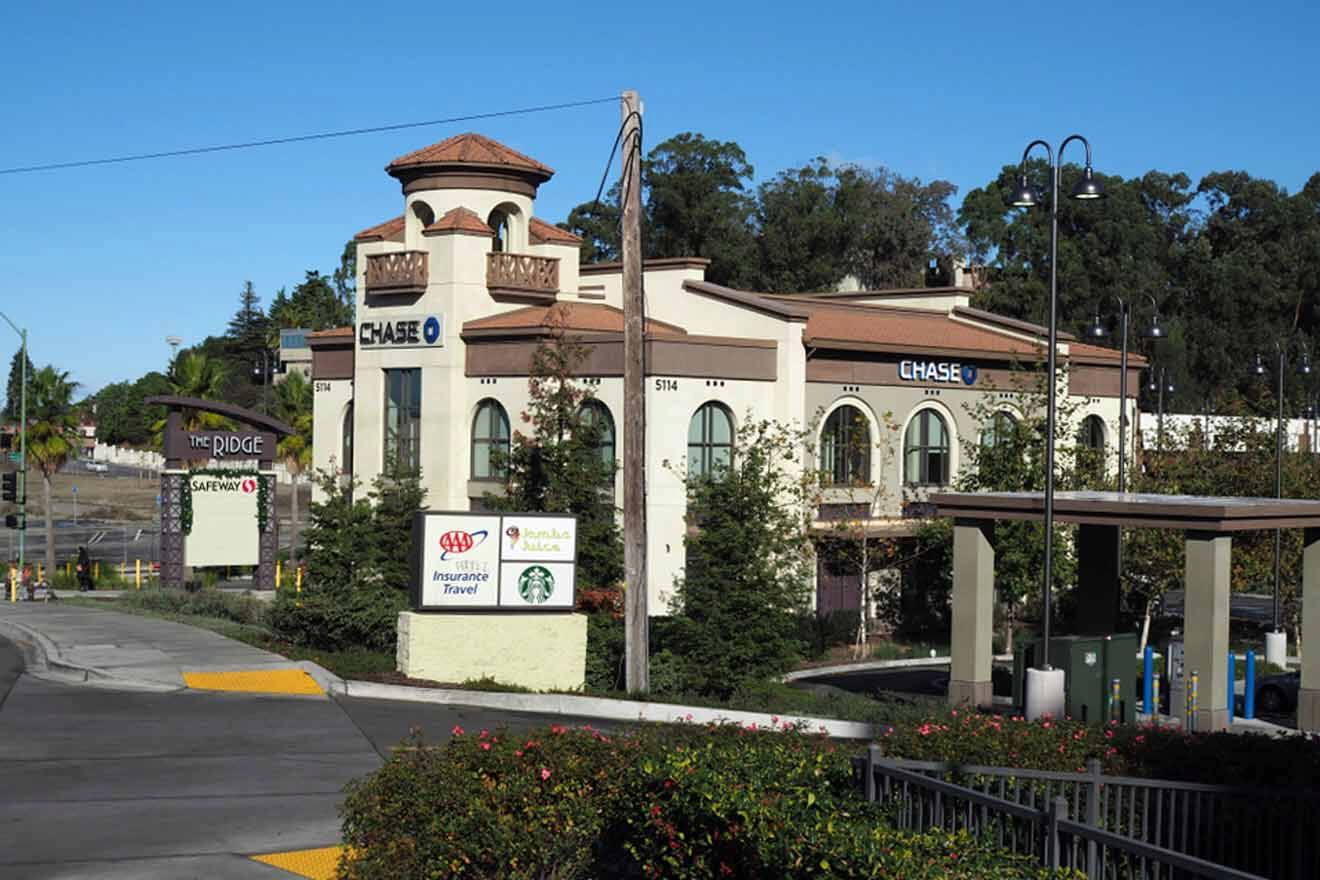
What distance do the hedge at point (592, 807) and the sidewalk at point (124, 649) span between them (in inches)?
552

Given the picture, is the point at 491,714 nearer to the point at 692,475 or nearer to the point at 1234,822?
the point at 1234,822

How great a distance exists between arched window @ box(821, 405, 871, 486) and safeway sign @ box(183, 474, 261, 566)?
1624 cm

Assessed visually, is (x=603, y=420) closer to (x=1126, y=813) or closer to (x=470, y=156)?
(x=470, y=156)

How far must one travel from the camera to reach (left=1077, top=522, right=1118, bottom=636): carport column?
30.1m

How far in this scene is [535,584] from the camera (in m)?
26.8

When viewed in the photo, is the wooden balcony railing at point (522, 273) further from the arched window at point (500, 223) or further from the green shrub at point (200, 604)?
the green shrub at point (200, 604)

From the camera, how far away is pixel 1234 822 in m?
11.9

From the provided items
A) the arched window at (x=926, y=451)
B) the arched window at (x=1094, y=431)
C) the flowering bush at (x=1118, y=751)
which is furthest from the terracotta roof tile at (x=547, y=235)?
the flowering bush at (x=1118, y=751)

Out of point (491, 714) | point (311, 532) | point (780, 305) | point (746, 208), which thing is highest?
point (746, 208)

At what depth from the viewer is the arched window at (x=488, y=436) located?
45094 mm

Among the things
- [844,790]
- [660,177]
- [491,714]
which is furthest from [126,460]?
[844,790]

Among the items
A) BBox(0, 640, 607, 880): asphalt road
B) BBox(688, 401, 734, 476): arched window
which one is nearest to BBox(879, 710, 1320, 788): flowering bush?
BBox(0, 640, 607, 880): asphalt road

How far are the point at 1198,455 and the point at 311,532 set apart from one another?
87.6 feet

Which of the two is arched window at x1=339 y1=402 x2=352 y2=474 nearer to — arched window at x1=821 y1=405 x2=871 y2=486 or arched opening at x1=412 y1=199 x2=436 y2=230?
arched opening at x1=412 y1=199 x2=436 y2=230
